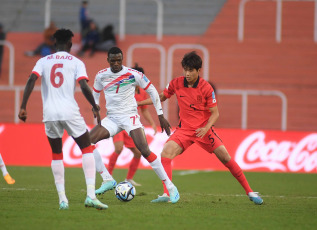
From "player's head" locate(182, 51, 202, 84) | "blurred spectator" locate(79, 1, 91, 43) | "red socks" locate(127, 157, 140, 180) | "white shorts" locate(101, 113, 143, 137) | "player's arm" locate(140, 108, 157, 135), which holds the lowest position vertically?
"red socks" locate(127, 157, 140, 180)

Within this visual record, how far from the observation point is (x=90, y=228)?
663cm

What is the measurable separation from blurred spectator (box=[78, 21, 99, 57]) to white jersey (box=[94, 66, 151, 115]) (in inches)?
491

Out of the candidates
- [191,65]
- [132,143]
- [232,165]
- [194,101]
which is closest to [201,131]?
[194,101]

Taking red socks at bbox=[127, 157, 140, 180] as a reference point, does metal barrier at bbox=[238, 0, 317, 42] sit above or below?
above

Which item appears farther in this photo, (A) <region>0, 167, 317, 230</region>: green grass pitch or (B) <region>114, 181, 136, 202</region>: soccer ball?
(B) <region>114, 181, 136, 202</region>: soccer ball

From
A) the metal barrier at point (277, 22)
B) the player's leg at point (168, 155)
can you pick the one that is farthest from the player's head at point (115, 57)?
the metal barrier at point (277, 22)

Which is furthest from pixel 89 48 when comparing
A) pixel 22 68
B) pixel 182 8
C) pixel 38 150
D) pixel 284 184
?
pixel 284 184

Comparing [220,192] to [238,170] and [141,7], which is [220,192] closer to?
[238,170]

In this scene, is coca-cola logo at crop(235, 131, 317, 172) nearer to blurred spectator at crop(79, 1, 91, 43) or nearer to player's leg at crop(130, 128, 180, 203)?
player's leg at crop(130, 128, 180, 203)

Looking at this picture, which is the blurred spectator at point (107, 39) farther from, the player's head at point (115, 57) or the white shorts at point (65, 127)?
the white shorts at point (65, 127)

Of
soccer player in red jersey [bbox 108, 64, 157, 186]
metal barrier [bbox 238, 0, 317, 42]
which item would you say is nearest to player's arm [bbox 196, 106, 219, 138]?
soccer player in red jersey [bbox 108, 64, 157, 186]

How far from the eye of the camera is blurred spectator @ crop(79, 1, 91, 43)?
72.3 ft

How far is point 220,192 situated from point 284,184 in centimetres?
245

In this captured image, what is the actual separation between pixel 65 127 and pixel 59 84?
53 centimetres
